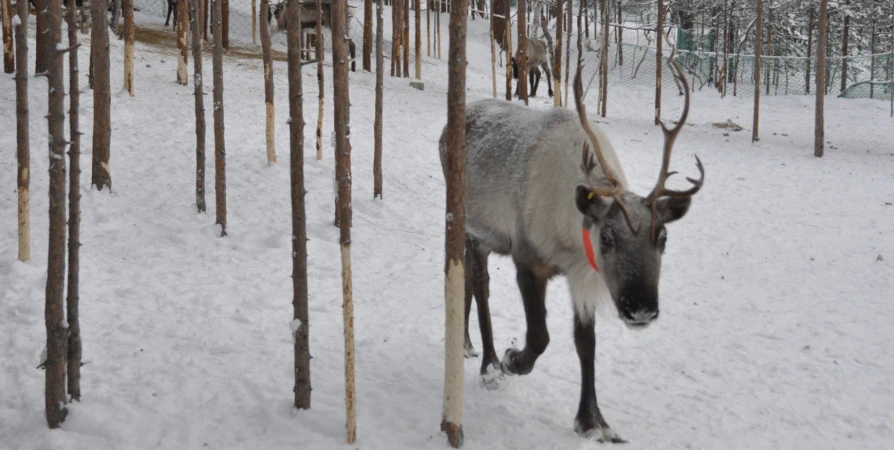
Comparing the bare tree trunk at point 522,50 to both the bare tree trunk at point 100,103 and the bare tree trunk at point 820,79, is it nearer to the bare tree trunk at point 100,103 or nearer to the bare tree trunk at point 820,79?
the bare tree trunk at point 820,79

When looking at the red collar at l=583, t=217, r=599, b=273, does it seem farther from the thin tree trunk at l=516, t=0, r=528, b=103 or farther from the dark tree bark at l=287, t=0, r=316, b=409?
the thin tree trunk at l=516, t=0, r=528, b=103

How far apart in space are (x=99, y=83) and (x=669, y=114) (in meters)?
15.0

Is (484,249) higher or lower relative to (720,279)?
higher

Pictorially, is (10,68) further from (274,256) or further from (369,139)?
(274,256)

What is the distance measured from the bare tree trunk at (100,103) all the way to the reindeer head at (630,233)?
495 cm

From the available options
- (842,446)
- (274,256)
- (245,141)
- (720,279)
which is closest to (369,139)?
(245,141)

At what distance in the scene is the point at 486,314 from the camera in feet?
14.8

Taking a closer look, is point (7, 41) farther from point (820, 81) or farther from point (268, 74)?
point (820, 81)

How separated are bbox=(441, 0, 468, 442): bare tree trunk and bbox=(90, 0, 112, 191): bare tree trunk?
15.6ft

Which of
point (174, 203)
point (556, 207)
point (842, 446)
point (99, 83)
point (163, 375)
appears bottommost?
point (842, 446)

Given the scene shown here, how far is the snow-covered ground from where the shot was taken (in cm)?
358

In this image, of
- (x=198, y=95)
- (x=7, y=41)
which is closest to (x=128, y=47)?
(x=7, y=41)

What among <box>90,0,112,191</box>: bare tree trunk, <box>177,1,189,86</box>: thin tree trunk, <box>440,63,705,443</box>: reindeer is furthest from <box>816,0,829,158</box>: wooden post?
<box>90,0,112,191</box>: bare tree trunk

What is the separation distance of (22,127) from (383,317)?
2.57 m
